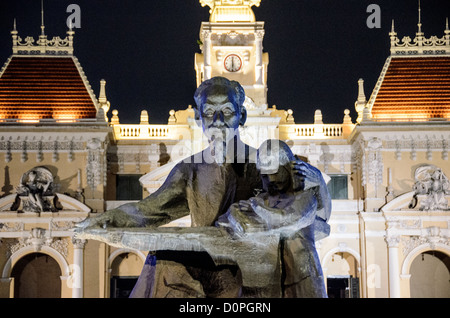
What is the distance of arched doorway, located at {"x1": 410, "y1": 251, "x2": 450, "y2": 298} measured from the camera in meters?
28.8

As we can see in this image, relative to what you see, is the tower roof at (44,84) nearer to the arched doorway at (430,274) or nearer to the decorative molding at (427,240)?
the decorative molding at (427,240)

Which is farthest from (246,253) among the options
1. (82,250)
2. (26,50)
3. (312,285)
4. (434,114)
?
(26,50)

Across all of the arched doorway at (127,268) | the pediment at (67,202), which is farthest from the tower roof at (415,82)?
the pediment at (67,202)

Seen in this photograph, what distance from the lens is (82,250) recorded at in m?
27.7

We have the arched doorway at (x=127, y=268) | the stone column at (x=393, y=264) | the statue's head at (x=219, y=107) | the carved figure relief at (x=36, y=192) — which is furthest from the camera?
the arched doorway at (x=127, y=268)

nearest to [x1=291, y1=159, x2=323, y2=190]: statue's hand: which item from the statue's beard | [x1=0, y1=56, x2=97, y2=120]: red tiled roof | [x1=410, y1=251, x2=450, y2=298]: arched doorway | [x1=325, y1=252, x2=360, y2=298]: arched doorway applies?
the statue's beard

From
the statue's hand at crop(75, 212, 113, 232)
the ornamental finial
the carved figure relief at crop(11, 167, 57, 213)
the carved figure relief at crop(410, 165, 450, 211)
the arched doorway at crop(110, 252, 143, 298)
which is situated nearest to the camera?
the statue's hand at crop(75, 212, 113, 232)

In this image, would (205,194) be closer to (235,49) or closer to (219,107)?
(219,107)

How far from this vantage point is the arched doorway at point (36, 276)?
2870 centimetres

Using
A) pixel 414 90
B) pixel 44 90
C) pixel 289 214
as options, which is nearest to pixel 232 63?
pixel 414 90

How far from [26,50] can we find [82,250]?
8.22 meters

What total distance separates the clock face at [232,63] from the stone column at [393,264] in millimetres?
8222

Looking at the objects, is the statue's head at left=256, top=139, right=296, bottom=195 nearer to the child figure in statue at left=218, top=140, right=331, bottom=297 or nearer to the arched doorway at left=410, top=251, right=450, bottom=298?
the child figure in statue at left=218, top=140, right=331, bottom=297

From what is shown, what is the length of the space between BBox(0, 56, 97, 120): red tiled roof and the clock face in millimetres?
4956
